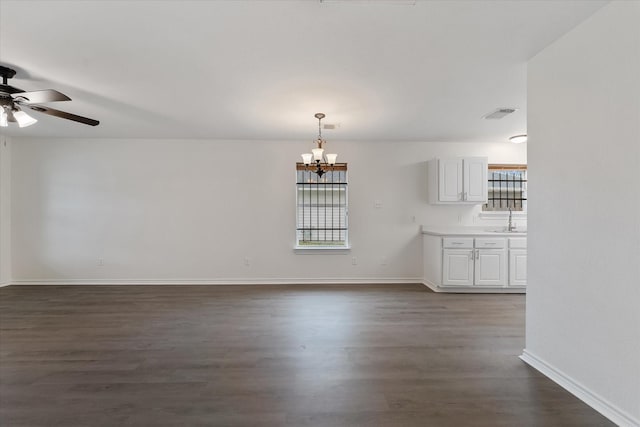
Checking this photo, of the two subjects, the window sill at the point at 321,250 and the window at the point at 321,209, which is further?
the window at the point at 321,209

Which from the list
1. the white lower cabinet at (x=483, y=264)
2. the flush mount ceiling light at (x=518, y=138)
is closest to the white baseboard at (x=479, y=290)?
the white lower cabinet at (x=483, y=264)

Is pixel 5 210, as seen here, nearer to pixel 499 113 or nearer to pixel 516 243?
pixel 499 113

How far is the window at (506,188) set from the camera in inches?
215

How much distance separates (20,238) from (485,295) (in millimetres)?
7623

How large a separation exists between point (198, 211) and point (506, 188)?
17.9ft

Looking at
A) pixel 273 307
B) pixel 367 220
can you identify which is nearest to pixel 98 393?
pixel 273 307

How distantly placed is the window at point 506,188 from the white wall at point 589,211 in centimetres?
330

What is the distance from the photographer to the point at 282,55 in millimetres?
2402

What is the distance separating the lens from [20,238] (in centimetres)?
520

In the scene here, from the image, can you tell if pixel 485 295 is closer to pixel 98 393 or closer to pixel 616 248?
pixel 616 248

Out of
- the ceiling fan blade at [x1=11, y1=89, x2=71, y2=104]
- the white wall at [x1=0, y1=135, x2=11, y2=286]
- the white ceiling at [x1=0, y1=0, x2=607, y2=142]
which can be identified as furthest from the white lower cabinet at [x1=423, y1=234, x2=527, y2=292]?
the white wall at [x1=0, y1=135, x2=11, y2=286]

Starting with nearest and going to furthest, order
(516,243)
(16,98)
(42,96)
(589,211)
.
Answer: (589,211)
(42,96)
(16,98)
(516,243)

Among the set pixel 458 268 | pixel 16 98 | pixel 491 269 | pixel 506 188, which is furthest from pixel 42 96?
pixel 506 188

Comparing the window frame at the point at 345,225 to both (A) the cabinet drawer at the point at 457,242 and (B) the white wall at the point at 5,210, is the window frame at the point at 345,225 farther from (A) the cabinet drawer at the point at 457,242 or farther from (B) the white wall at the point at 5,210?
(B) the white wall at the point at 5,210
